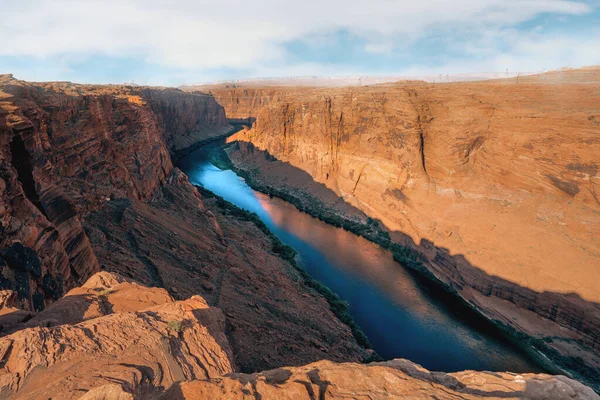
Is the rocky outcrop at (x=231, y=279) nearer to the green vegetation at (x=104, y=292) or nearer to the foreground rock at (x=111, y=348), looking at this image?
the foreground rock at (x=111, y=348)

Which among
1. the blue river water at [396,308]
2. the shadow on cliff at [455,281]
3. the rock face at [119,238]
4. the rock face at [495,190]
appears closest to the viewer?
the rock face at [119,238]

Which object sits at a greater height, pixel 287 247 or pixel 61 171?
pixel 61 171

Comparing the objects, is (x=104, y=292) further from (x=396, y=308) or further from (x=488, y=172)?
(x=488, y=172)

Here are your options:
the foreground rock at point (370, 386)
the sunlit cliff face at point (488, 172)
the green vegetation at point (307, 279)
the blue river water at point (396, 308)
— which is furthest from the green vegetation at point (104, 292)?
the sunlit cliff face at point (488, 172)

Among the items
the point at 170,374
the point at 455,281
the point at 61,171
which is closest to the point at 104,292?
the point at 170,374

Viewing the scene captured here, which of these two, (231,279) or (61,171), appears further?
(231,279)

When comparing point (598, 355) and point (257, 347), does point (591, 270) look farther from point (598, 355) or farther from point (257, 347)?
point (257, 347)
